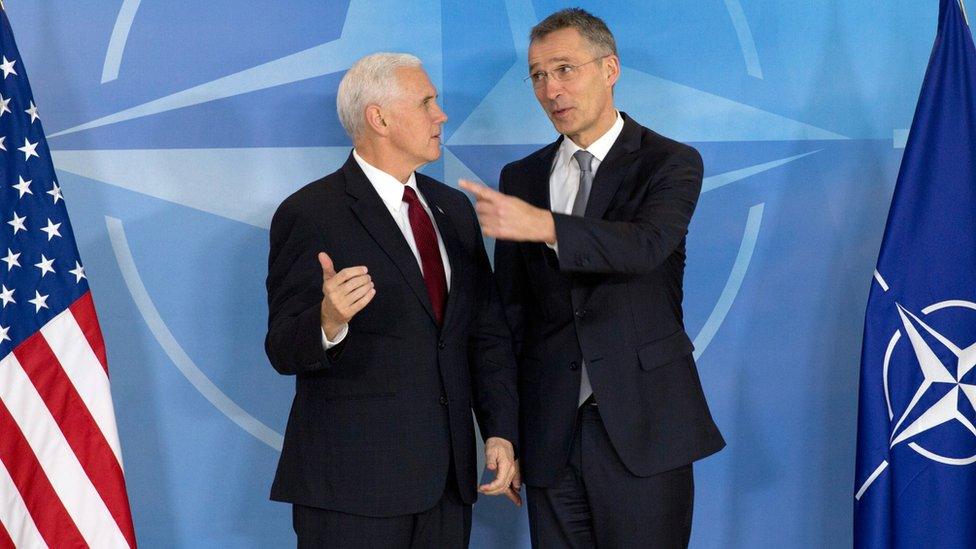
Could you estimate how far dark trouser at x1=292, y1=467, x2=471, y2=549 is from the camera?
2.22 meters

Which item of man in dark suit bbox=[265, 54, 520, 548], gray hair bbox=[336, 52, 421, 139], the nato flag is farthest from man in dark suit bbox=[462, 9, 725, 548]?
the nato flag

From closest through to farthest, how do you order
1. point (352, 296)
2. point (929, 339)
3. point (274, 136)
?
point (352, 296)
point (929, 339)
point (274, 136)

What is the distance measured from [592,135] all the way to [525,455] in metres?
0.77

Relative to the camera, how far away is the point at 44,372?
2555 mm

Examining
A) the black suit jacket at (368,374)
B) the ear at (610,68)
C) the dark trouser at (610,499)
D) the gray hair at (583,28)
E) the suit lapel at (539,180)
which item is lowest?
the dark trouser at (610,499)

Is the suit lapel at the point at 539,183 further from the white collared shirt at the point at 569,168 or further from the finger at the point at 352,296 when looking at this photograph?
the finger at the point at 352,296

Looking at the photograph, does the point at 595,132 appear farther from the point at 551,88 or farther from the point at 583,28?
the point at 583,28

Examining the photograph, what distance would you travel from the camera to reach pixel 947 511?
8.81 ft

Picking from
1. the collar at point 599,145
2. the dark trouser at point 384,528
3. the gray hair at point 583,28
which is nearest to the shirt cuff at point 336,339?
the dark trouser at point 384,528

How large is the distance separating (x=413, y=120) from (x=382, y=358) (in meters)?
0.56

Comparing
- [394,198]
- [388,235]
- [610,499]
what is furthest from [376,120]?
[610,499]

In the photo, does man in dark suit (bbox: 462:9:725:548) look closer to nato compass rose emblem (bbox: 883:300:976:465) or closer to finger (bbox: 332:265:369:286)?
finger (bbox: 332:265:369:286)

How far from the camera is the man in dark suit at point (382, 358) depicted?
2221mm

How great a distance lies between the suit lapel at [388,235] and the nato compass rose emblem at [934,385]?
1.30 metres
